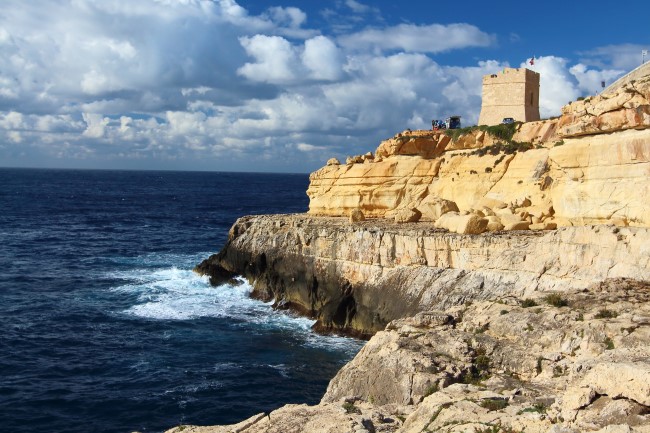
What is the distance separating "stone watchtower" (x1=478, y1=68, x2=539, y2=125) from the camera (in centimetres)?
4638

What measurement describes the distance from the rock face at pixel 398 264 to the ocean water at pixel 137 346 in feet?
6.58

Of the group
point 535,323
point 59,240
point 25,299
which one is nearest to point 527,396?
point 535,323

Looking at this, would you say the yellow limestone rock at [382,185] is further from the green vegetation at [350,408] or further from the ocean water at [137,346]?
the green vegetation at [350,408]

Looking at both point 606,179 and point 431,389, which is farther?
point 606,179

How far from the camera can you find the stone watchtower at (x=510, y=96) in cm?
4638

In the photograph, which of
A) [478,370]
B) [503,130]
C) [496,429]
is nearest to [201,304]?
[503,130]

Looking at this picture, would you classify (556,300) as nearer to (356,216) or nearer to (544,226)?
(544,226)

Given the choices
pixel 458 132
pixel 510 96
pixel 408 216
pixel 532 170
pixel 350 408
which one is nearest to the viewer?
pixel 350 408

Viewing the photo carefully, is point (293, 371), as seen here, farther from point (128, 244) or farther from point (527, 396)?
point (128, 244)

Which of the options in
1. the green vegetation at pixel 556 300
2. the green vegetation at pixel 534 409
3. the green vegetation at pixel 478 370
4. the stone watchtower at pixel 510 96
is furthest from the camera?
the stone watchtower at pixel 510 96

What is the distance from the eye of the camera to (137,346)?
31.4 m

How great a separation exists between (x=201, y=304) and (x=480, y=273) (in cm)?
1958

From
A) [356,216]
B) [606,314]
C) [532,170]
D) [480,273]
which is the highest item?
[532,170]

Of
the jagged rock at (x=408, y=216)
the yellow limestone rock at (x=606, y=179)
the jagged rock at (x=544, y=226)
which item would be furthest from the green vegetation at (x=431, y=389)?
the jagged rock at (x=408, y=216)
